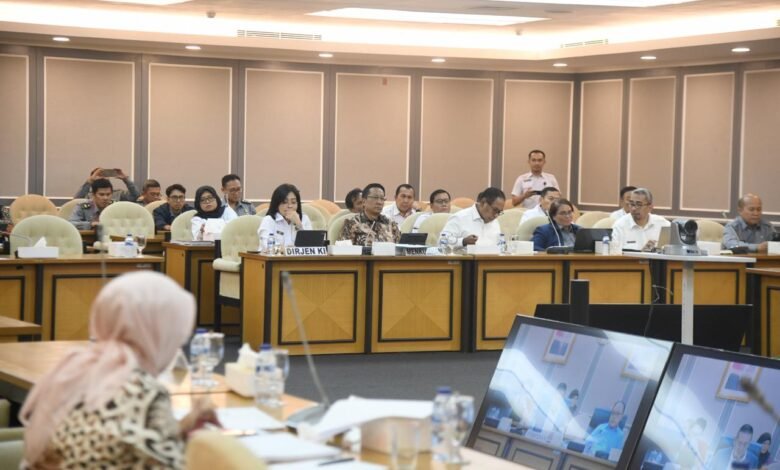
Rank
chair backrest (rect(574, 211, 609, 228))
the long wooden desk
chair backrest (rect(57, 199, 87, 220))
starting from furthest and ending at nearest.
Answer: chair backrest (rect(574, 211, 609, 228)) → chair backrest (rect(57, 199, 87, 220)) → the long wooden desk

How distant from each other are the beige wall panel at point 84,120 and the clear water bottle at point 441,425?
42.7 feet

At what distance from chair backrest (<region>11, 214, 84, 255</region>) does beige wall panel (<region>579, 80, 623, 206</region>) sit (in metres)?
9.16

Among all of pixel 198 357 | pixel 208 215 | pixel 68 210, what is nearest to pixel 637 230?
pixel 208 215

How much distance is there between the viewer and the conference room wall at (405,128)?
14.8 metres

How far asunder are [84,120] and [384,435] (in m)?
13.0

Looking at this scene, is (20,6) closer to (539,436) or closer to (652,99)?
(652,99)

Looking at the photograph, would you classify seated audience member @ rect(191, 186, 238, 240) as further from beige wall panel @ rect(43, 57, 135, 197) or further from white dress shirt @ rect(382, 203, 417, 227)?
beige wall panel @ rect(43, 57, 135, 197)

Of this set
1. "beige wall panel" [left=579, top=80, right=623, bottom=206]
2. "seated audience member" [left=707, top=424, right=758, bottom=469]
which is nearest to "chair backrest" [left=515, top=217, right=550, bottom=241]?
"beige wall panel" [left=579, top=80, right=623, bottom=206]

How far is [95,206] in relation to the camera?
12062 mm

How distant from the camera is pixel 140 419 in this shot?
7.82 feet

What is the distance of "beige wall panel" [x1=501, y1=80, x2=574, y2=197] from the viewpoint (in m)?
16.8

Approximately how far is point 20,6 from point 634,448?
460 inches

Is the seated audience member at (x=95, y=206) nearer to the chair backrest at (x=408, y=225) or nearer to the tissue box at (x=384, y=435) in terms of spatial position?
the chair backrest at (x=408, y=225)

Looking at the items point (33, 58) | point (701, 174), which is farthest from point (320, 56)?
point (701, 174)
